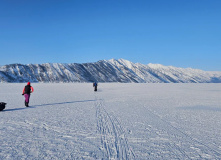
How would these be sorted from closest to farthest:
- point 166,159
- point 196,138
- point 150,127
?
1. point 166,159
2. point 196,138
3. point 150,127

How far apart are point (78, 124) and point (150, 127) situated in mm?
3271

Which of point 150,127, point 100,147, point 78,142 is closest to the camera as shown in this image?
point 100,147

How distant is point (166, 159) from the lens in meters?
4.66

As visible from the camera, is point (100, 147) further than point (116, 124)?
No

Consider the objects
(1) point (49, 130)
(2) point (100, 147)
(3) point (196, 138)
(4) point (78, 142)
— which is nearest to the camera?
(2) point (100, 147)

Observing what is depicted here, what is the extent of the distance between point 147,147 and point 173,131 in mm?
2317

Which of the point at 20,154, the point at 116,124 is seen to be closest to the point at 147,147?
the point at 116,124

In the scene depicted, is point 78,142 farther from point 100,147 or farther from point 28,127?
point 28,127

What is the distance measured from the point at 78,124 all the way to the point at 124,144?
10.3 ft

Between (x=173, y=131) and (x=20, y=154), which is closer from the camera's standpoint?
(x=20, y=154)

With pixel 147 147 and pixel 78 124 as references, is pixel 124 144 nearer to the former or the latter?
pixel 147 147

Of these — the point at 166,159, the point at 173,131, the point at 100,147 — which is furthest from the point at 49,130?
the point at 173,131

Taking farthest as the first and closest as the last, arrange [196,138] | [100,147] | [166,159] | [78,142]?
[196,138] → [78,142] → [100,147] → [166,159]

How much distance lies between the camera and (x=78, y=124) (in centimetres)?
804
